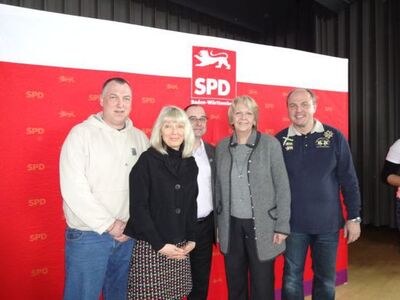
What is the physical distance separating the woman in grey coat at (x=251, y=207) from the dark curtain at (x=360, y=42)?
3579 mm

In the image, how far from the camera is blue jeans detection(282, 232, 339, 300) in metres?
2.03

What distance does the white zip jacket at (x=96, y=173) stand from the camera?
1.59 meters

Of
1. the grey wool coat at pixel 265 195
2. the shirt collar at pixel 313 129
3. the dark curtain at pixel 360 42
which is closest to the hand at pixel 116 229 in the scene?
the grey wool coat at pixel 265 195

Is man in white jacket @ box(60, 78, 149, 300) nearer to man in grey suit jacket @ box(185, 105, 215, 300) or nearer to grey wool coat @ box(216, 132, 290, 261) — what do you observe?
man in grey suit jacket @ box(185, 105, 215, 300)

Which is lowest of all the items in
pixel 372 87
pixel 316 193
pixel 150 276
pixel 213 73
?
pixel 150 276

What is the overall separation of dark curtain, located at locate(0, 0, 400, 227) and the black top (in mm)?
3644

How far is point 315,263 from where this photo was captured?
2084 millimetres

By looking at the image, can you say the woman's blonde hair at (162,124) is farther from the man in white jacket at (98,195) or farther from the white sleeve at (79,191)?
the white sleeve at (79,191)

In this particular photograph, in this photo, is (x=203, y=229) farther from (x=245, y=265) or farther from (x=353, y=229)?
(x=353, y=229)

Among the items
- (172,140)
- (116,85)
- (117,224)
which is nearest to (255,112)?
(172,140)

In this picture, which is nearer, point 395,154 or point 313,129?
point 313,129

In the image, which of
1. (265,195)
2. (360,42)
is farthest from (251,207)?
(360,42)

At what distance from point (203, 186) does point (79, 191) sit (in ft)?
2.40

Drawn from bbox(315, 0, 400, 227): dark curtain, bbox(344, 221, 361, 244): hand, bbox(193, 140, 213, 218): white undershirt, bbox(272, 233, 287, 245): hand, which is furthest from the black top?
bbox(315, 0, 400, 227): dark curtain
